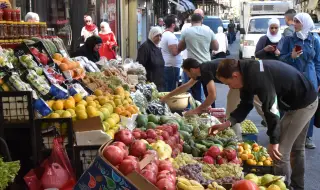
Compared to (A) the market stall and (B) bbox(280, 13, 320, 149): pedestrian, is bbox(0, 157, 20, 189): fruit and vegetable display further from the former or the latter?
(B) bbox(280, 13, 320, 149): pedestrian

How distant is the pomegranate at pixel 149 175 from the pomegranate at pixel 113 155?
19cm

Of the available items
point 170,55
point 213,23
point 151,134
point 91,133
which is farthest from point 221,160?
point 213,23

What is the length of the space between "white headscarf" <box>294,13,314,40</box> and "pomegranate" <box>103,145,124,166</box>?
16.2 ft

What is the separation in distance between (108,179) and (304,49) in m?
5.37

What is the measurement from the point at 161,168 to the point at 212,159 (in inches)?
52.1

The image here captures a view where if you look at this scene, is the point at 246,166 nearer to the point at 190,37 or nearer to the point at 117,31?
the point at 190,37

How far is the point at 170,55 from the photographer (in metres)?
10.5

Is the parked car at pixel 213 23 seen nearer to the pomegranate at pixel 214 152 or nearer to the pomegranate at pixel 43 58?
the pomegranate at pixel 43 58

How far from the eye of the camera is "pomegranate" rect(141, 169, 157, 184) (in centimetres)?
351

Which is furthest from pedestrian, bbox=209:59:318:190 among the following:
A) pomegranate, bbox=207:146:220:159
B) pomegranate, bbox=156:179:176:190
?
pomegranate, bbox=156:179:176:190

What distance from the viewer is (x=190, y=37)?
31.7ft

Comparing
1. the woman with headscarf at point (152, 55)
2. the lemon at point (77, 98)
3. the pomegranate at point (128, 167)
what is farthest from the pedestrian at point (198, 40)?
the pomegranate at point (128, 167)

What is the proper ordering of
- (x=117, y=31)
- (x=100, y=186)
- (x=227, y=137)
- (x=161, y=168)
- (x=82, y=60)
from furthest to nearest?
(x=117, y=31) < (x=82, y=60) < (x=227, y=137) < (x=161, y=168) < (x=100, y=186)

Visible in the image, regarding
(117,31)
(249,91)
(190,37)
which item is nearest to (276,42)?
(190,37)
